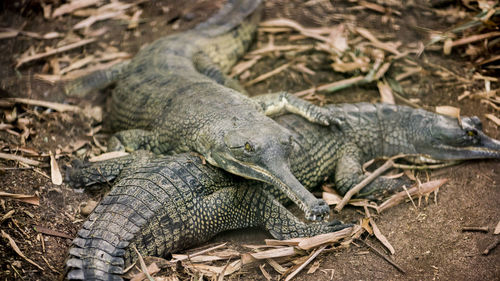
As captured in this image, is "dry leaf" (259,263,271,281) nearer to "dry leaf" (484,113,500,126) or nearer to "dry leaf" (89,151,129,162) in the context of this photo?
"dry leaf" (89,151,129,162)

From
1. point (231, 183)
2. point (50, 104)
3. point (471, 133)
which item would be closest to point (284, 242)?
point (231, 183)

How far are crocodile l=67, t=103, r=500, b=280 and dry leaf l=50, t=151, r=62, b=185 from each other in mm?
81

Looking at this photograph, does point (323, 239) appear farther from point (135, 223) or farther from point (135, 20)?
point (135, 20)

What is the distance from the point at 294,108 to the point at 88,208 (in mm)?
1853

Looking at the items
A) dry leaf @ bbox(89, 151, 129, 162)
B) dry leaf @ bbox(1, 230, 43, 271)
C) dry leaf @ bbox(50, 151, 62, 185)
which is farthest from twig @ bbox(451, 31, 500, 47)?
dry leaf @ bbox(1, 230, 43, 271)

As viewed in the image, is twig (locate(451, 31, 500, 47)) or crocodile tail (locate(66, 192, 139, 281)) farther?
twig (locate(451, 31, 500, 47))

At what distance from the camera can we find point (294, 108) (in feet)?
13.1

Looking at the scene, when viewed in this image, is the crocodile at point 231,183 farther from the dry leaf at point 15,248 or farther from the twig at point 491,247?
the twig at point 491,247

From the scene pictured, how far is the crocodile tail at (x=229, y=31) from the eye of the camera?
5.16 metres

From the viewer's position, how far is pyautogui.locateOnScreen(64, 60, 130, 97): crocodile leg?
4695mm

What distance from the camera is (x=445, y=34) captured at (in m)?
4.83

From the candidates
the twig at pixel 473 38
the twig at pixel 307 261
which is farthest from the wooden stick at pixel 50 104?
the twig at pixel 473 38

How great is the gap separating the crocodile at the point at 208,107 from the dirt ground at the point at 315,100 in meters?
0.30

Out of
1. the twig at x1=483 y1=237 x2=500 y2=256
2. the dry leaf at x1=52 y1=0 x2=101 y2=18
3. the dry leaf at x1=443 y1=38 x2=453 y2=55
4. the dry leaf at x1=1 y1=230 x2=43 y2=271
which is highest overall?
the dry leaf at x1=52 y1=0 x2=101 y2=18
